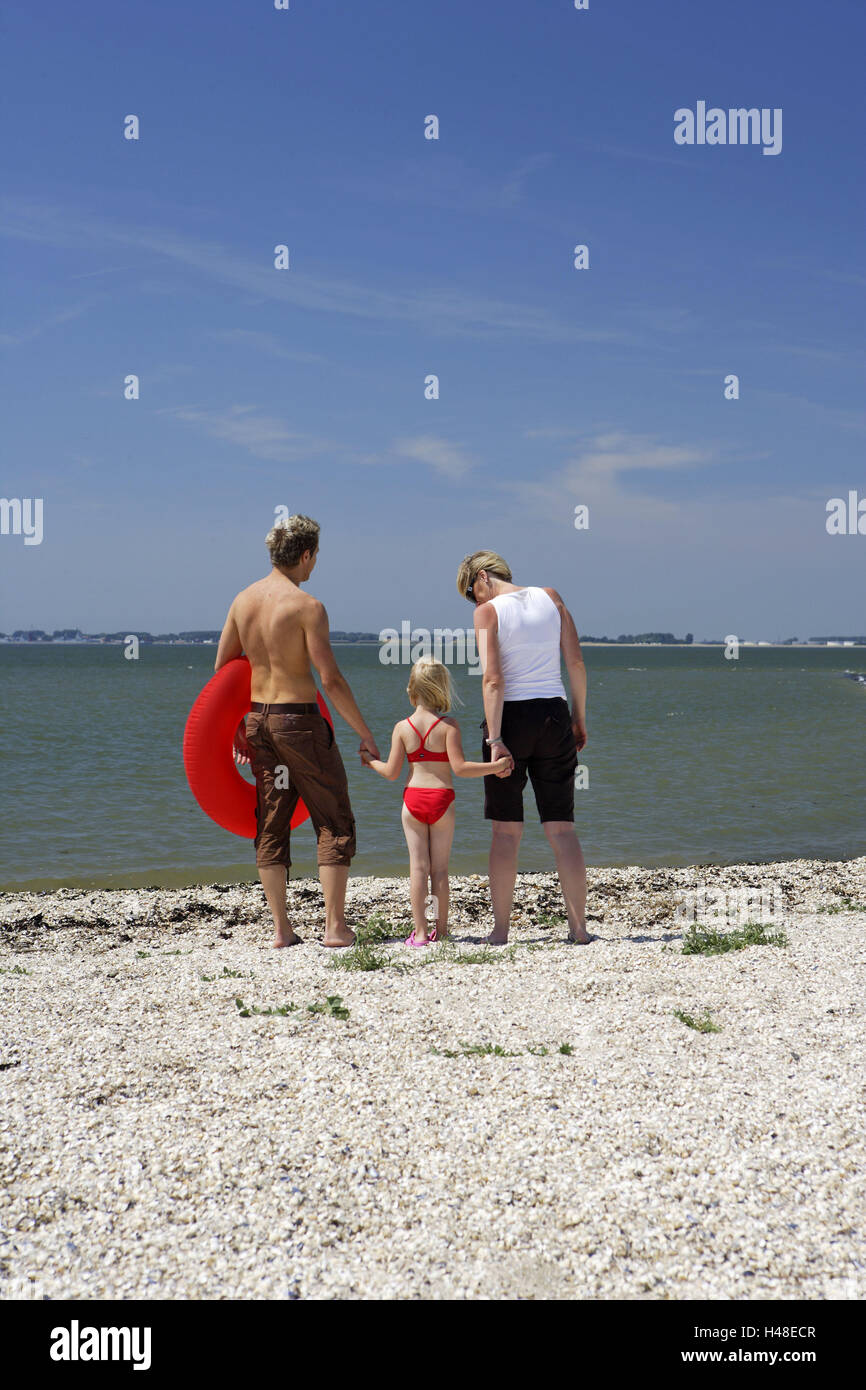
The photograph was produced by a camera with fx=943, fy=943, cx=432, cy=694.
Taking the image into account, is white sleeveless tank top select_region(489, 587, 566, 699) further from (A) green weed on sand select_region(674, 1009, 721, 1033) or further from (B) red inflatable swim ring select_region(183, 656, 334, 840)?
(A) green weed on sand select_region(674, 1009, 721, 1033)

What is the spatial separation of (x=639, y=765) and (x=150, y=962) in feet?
44.7

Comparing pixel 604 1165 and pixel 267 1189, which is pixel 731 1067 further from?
pixel 267 1189

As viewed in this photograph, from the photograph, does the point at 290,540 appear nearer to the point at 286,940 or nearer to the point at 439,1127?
the point at 286,940

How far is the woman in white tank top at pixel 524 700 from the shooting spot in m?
5.08

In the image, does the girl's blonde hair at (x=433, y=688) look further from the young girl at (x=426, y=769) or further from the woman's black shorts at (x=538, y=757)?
the woman's black shorts at (x=538, y=757)

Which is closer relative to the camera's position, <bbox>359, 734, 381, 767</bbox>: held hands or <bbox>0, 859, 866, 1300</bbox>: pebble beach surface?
<bbox>0, 859, 866, 1300</bbox>: pebble beach surface

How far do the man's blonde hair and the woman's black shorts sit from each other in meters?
1.41

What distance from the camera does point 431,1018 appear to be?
3854mm

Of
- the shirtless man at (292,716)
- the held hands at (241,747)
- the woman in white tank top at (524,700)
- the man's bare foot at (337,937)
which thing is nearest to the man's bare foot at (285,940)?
the shirtless man at (292,716)

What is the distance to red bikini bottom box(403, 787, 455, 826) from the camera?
5.40 meters

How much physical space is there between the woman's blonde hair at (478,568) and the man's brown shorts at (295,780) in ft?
3.55

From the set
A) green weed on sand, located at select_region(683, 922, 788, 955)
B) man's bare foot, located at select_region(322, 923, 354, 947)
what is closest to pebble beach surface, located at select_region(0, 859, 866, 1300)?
green weed on sand, located at select_region(683, 922, 788, 955)

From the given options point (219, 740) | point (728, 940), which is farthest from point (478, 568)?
point (728, 940)
